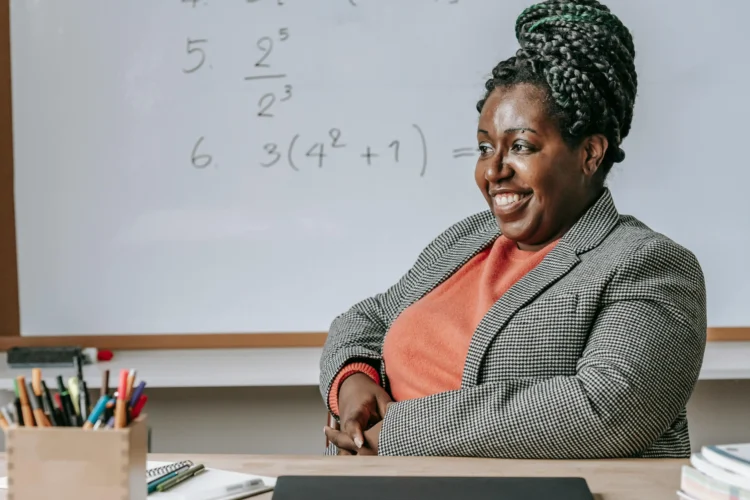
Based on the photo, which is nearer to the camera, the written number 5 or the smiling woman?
the smiling woman

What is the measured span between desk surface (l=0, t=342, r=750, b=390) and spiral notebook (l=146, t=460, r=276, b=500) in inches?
42.1

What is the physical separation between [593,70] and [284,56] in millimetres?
1092

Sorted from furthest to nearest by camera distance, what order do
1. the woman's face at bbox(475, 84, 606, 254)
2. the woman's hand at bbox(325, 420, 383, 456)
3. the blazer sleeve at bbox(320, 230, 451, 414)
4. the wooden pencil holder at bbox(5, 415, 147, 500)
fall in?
the blazer sleeve at bbox(320, 230, 451, 414) < the woman's face at bbox(475, 84, 606, 254) < the woman's hand at bbox(325, 420, 383, 456) < the wooden pencil holder at bbox(5, 415, 147, 500)

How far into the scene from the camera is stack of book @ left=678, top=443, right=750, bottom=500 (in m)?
0.81

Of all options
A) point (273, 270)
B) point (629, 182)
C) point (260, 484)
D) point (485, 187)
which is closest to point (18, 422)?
point (260, 484)

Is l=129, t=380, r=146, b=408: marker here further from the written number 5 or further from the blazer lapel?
the written number 5

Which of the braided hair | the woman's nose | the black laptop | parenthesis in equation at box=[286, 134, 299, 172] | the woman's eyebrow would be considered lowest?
the black laptop

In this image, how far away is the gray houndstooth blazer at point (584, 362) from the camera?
1141 millimetres

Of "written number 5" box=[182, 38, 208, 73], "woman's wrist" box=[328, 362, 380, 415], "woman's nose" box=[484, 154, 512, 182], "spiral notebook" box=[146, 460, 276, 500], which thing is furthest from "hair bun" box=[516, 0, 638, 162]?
"written number 5" box=[182, 38, 208, 73]

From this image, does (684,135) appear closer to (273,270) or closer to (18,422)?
(273,270)

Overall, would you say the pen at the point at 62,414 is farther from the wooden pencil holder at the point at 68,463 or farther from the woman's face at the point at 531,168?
the woman's face at the point at 531,168

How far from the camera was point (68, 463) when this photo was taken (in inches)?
30.0

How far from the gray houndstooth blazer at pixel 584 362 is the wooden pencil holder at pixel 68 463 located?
1.66 ft

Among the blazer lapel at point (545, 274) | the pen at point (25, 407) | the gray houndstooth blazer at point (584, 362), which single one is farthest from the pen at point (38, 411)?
the blazer lapel at point (545, 274)
